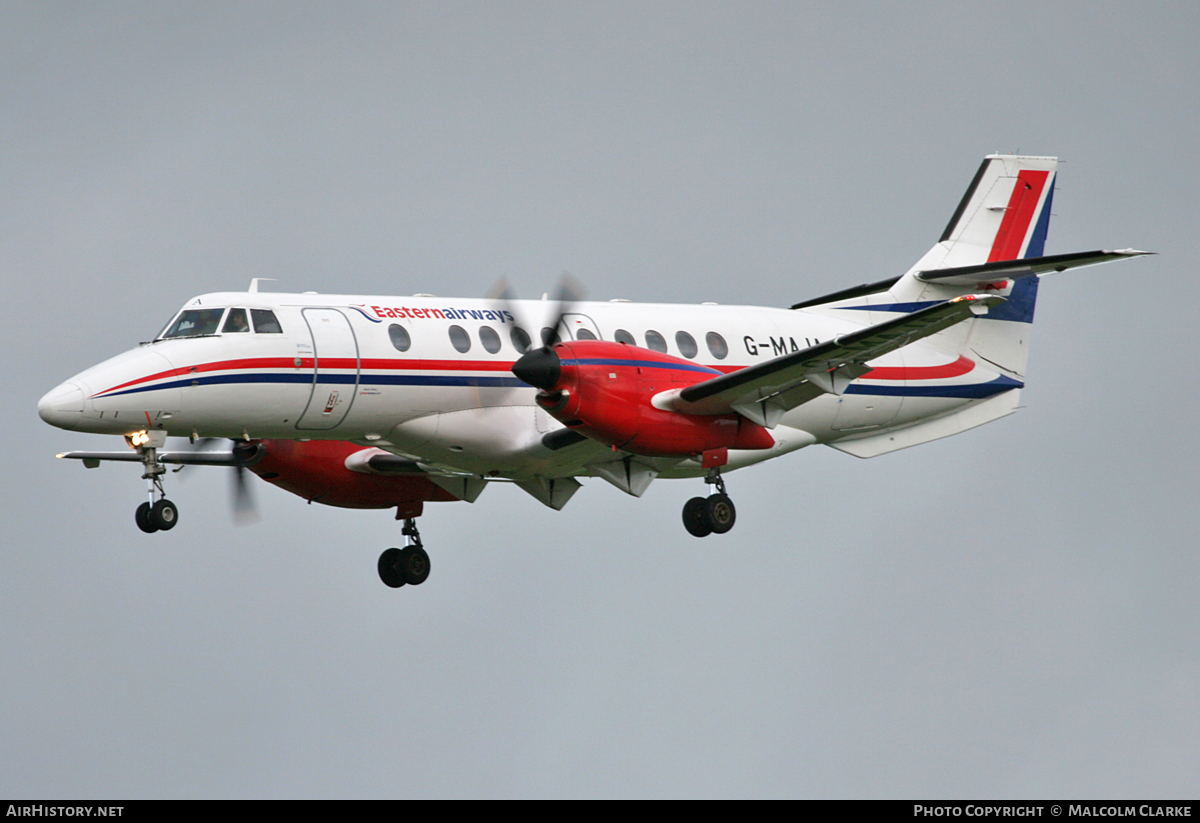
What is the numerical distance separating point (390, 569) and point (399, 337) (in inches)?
189

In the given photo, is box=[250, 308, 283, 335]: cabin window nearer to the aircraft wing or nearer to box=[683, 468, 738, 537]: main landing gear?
the aircraft wing

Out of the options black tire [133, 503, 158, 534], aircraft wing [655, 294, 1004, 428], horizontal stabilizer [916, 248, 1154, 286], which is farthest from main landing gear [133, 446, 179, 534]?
horizontal stabilizer [916, 248, 1154, 286]

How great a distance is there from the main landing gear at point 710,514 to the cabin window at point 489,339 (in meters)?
3.13

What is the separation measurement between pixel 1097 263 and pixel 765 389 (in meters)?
4.44

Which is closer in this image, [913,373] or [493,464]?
[493,464]

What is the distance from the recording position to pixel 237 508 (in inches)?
909

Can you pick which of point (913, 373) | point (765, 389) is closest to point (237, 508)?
point (765, 389)

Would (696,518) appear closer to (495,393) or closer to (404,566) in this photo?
(495,393)

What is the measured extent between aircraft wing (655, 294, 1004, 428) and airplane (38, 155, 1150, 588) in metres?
0.03

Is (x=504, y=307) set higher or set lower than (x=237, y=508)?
higher
